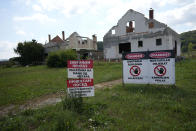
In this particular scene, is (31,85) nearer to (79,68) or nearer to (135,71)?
(79,68)

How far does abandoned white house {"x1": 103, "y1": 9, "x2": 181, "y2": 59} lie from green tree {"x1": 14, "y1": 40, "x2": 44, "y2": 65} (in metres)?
22.9

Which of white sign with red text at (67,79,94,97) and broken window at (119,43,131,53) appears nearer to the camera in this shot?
white sign with red text at (67,79,94,97)

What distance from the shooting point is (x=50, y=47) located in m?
38.3

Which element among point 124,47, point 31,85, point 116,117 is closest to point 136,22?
point 124,47

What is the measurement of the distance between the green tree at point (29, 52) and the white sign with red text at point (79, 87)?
35184 millimetres

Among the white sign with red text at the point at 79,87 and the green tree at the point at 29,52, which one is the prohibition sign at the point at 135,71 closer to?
the white sign with red text at the point at 79,87

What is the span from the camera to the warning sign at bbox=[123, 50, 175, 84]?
589 centimetres

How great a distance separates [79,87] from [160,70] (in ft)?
13.9

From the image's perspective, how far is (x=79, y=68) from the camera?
13.5 ft

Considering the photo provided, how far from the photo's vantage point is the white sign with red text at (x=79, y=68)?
4.06 m

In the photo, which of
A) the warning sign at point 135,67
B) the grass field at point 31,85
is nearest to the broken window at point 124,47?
the grass field at point 31,85

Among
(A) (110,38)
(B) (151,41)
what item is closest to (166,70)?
(B) (151,41)

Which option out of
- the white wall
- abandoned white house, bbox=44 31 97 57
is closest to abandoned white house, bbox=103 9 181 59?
the white wall

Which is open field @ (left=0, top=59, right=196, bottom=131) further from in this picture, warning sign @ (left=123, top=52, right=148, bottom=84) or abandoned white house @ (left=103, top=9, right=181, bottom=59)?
abandoned white house @ (left=103, top=9, right=181, bottom=59)
